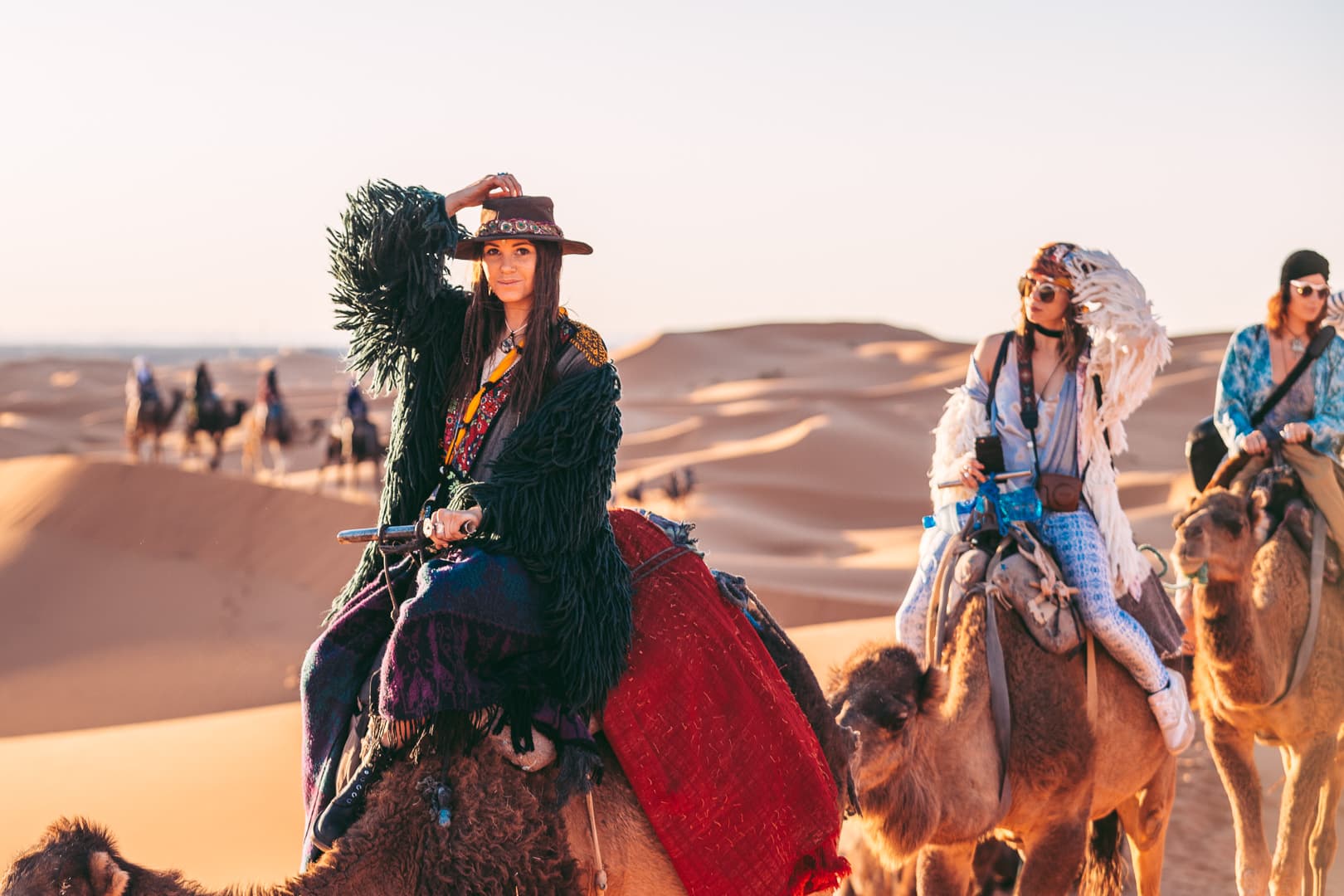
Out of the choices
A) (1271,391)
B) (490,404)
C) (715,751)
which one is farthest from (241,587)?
(715,751)

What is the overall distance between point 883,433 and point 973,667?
104ft

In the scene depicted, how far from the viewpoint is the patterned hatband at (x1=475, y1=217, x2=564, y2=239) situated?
11.8 feet

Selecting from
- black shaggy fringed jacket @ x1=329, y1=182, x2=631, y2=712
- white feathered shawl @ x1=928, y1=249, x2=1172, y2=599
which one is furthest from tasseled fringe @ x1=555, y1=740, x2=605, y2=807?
white feathered shawl @ x1=928, y1=249, x2=1172, y2=599

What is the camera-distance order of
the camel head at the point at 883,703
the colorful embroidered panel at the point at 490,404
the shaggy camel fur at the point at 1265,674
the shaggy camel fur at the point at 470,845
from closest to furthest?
the shaggy camel fur at the point at 470,845, the colorful embroidered panel at the point at 490,404, the camel head at the point at 883,703, the shaggy camel fur at the point at 1265,674

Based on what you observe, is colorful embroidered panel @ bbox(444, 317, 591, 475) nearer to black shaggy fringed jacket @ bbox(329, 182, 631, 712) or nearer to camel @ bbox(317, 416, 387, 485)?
black shaggy fringed jacket @ bbox(329, 182, 631, 712)

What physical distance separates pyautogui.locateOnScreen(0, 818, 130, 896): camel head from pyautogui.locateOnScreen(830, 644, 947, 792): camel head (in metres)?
2.59

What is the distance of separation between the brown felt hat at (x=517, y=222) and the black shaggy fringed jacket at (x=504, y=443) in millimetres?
243

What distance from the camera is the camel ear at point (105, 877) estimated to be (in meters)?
2.79

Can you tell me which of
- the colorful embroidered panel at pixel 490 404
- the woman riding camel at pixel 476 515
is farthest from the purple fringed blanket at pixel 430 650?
the colorful embroidered panel at pixel 490 404

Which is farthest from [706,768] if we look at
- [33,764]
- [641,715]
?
[33,764]

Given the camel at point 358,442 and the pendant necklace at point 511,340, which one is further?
the camel at point 358,442

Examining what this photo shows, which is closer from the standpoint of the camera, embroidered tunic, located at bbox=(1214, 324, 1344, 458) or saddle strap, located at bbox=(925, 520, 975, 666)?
saddle strap, located at bbox=(925, 520, 975, 666)

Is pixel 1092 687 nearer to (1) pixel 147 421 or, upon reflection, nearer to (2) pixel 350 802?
(2) pixel 350 802

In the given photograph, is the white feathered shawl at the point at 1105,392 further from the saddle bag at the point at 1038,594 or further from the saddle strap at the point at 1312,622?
the saddle strap at the point at 1312,622
